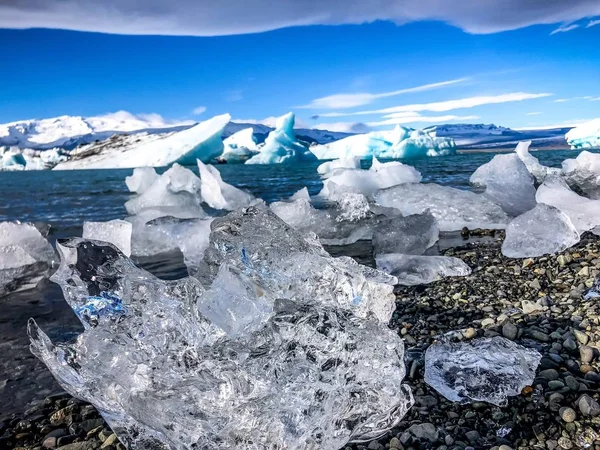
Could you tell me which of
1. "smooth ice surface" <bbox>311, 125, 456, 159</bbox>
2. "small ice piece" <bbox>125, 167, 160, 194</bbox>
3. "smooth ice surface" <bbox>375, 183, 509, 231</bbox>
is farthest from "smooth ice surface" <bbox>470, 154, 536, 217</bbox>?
"smooth ice surface" <bbox>311, 125, 456, 159</bbox>

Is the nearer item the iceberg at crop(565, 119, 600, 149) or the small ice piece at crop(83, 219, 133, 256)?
the small ice piece at crop(83, 219, 133, 256)

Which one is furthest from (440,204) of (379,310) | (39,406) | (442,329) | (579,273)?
(39,406)

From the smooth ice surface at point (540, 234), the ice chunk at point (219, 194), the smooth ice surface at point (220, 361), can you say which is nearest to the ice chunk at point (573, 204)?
the smooth ice surface at point (540, 234)

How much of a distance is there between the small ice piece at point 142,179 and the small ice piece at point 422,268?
10.5m

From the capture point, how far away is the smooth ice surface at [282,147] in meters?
35.5

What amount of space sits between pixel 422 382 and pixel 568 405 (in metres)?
0.51

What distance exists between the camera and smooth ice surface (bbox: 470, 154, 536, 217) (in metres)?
6.63

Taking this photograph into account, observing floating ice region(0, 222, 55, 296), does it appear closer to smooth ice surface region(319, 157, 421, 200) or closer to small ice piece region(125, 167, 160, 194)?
smooth ice surface region(319, 157, 421, 200)

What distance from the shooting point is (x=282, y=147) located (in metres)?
36.9

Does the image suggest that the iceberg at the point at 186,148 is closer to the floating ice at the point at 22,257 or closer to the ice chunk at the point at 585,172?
the ice chunk at the point at 585,172

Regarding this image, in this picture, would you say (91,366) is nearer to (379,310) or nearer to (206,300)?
(206,300)

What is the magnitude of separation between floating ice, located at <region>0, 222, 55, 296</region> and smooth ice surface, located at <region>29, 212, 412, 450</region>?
2.57m

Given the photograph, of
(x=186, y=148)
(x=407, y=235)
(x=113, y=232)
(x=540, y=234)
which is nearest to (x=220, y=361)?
(x=540, y=234)

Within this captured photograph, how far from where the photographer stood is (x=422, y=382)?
Result: 195cm
